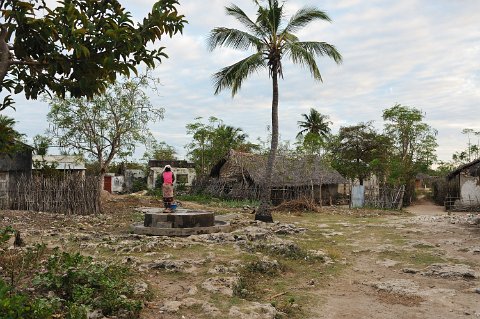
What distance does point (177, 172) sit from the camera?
42812mm

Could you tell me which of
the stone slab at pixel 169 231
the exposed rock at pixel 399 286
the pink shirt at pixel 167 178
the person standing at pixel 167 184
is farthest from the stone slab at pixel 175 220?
the exposed rock at pixel 399 286

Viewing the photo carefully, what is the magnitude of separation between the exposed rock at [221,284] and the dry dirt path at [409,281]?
1.31 metres

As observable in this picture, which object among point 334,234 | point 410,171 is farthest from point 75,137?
point 410,171

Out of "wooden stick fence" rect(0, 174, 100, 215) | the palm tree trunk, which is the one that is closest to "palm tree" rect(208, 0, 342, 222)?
the palm tree trunk

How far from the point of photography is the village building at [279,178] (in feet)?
87.2

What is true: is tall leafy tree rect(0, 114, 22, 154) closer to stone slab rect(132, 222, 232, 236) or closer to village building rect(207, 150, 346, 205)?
stone slab rect(132, 222, 232, 236)

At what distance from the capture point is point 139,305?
496 cm

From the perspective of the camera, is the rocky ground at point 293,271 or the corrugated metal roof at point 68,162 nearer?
the rocky ground at point 293,271

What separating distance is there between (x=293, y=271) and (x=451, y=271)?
286cm

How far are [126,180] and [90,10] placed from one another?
137 ft

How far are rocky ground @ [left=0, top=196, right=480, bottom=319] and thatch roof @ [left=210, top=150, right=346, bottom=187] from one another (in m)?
14.4

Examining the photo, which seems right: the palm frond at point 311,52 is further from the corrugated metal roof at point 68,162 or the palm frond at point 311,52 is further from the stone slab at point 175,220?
the corrugated metal roof at point 68,162

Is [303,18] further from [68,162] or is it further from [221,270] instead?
[68,162]

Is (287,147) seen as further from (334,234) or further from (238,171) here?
(334,234)
